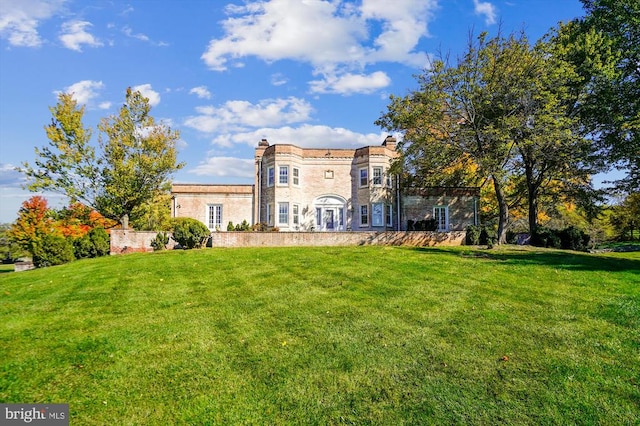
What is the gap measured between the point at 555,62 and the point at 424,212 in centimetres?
1394

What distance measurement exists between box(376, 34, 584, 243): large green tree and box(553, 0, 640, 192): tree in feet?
4.86

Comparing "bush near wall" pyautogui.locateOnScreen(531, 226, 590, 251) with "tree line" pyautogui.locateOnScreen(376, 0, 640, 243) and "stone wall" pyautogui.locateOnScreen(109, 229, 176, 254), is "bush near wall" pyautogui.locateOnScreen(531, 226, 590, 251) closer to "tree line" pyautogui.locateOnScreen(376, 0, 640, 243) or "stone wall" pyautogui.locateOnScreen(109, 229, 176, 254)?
"tree line" pyautogui.locateOnScreen(376, 0, 640, 243)

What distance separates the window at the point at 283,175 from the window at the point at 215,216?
596cm

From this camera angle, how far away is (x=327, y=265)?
484 inches

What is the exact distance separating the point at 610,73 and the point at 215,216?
2735 cm

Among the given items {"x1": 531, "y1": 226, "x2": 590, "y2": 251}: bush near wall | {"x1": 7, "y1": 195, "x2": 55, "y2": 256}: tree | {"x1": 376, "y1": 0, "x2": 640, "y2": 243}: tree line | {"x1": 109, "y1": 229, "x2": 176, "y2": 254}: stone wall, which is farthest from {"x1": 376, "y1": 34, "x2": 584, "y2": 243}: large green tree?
{"x1": 7, "y1": 195, "x2": 55, "y2": 256}: tree

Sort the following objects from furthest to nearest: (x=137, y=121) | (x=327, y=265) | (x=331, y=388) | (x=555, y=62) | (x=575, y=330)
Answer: (x=137, y=121)
(x=555, y=62)
(x=327, y=265)
(x=575, y=330)
(x=331, y=388)

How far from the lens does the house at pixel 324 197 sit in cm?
2816

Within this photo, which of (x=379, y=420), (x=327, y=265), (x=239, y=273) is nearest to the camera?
(x=379, y=420)

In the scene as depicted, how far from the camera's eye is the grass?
424 cm

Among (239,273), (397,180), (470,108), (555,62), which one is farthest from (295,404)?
(397,180)

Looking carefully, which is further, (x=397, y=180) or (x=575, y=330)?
(x=397, y=180)

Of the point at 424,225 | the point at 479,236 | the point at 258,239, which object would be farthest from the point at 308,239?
the point at 479,236

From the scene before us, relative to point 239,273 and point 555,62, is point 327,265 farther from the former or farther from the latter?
point 555,62
